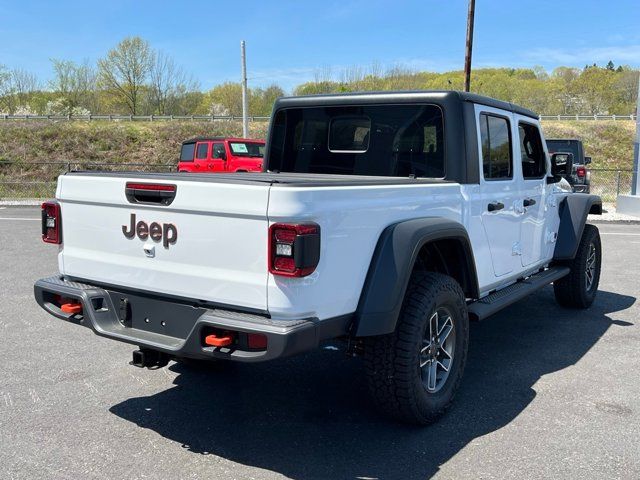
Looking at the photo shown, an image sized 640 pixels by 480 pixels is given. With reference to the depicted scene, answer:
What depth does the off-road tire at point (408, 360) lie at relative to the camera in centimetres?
328

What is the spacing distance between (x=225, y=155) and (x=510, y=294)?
16331 millimetres

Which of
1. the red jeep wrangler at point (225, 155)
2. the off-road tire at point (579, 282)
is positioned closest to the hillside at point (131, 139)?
the red jeep wrangler at point (225, 155)

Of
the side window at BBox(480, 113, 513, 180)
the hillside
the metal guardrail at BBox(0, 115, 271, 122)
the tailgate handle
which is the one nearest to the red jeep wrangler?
the side window at BBox(480, 113, 513, 180)

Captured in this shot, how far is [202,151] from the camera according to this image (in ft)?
67.3

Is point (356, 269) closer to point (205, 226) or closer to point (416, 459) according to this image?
point (205, 226)

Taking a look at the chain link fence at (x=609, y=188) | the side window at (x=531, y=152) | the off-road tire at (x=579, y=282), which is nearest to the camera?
the side window at (x=531, y=152)

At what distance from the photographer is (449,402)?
145 inches

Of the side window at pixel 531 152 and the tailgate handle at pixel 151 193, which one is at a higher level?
the side window at pixel 531 152

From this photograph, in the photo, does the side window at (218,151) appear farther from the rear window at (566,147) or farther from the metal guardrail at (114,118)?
the metal guardrail at (114,118)

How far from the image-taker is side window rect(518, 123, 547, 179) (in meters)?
5.09

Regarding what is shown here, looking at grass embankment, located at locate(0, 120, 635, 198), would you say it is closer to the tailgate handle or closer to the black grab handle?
the black grab handle

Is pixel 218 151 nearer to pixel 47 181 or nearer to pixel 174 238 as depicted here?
pixel 47 181

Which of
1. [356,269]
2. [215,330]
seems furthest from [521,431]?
[215,330]

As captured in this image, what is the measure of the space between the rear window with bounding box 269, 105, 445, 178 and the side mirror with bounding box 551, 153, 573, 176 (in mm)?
1976
